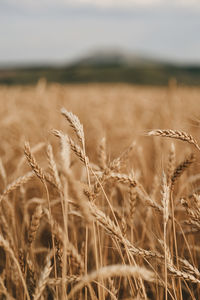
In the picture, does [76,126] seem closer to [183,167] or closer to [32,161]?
[32,161]

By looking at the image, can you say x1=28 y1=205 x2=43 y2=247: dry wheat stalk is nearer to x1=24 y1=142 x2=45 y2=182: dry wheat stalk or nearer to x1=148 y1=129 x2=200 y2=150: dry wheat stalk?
x1=24 y1=142 x2=45 y2=182: dry wheat stalk

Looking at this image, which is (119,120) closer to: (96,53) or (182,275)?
(182,275)

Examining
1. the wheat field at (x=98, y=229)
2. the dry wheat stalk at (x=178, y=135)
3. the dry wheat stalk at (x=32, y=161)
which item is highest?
the dry wheat stalk at (x=178, y=135)

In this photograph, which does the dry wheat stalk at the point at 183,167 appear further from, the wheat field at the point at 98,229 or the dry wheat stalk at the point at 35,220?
the dry wheat stalk at the point at 35,220

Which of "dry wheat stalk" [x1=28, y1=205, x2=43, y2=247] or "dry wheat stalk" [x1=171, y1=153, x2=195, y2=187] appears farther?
"dry wheat stalk" [x1=171, y1=153, x2=195, y2=187]

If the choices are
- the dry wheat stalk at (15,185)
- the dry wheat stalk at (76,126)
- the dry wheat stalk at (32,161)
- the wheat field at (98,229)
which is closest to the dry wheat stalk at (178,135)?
the wheat field at (98,229)

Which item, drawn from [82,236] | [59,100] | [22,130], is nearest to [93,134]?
[59,100]

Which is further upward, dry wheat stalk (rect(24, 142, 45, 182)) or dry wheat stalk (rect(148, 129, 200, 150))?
dry wheat stalk (rect(148, 129, 200, 150))

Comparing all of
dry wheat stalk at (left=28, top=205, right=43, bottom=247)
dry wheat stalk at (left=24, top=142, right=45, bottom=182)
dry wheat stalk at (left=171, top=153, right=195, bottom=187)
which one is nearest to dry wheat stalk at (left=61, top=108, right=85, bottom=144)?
dry wheat stalk at (left=24, top=142, right=45, bottom=182)

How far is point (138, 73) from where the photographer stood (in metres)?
80.2

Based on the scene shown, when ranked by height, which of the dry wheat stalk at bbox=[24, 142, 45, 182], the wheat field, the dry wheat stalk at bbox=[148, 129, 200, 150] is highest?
the dry wheat stalk at bbox=[148, 129, 200, 150]

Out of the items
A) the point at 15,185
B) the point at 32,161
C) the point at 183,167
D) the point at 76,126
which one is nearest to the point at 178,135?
the point at 183,167

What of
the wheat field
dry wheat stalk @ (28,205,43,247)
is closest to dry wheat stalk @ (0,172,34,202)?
the wheat field

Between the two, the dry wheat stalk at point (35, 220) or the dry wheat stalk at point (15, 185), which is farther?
the dry wheat stalk at point (15, 185)
